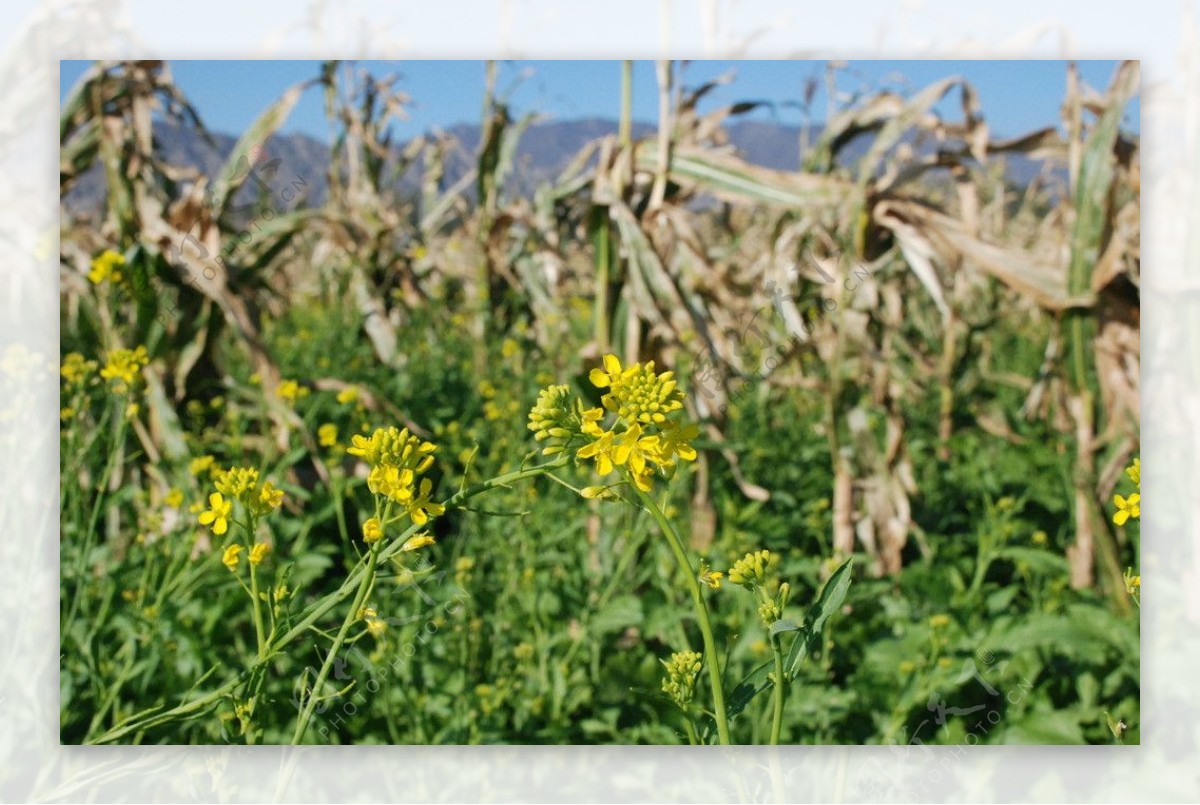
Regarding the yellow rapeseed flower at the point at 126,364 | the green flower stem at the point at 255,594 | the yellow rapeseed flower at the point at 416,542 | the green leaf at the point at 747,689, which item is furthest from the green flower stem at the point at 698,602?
the yellow rapeseed flower at the point at 126,364

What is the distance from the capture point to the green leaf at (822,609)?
33.4 inches

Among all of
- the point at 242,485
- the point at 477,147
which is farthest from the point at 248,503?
the point at 477,147

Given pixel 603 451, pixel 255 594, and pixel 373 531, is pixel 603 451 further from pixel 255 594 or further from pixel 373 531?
pixel 255 594

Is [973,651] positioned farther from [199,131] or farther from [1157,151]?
[199,131]

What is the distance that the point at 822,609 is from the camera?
0.86 metres

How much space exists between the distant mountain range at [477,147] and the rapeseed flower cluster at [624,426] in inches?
48.2

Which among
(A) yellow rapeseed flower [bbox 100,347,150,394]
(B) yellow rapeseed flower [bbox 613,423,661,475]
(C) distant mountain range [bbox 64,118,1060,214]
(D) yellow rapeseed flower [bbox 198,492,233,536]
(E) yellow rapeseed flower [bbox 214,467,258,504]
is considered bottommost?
(D) yellow rapeseed flower [bbox 198,492,233,536]

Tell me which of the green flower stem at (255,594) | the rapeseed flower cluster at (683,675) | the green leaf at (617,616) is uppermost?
the green flower stem at (255,594)

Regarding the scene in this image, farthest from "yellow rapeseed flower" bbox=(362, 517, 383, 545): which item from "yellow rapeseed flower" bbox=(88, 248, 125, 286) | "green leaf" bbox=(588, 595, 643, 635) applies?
"yellow rapeseed flower" bbox=(88, 248, 125, 286)

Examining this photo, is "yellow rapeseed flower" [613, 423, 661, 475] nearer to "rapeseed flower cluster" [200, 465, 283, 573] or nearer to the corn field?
"rapeseed flower cluster" [200, 465, 283, 573]

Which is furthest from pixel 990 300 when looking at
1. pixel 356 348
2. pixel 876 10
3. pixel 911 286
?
pixel 356 348

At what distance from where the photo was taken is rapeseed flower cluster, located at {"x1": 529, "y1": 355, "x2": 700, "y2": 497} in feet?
2.81

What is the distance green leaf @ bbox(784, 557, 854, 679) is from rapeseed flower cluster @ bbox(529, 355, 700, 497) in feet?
0.50

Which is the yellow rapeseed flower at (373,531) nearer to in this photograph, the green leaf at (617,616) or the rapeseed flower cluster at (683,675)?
the rapeseed flower cluster at (683,675)
